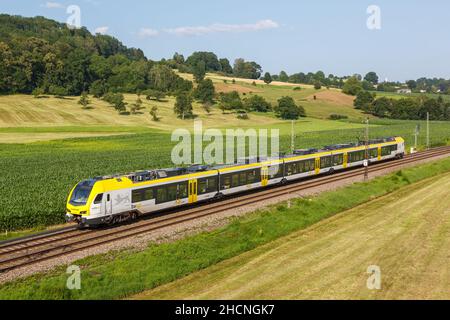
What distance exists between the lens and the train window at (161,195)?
30.5 meters

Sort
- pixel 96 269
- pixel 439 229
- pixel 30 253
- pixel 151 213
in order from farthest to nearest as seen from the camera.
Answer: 1. pixel 151 213
2. pixel 439 229
3. pixel 30 253
4. pixel 96 269

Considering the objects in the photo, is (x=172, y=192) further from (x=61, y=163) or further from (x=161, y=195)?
(x=61, y=163)

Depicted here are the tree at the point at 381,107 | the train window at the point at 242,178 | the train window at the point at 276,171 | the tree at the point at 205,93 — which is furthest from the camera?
the tree at the point at 381,107

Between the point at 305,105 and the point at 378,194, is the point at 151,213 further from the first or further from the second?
the point at 305,105

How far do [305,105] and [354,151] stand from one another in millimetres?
99652

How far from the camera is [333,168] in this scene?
5006 cm

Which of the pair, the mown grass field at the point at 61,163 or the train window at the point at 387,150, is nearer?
the mown grass field at the point at 61,163

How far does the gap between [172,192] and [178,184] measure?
723 mm

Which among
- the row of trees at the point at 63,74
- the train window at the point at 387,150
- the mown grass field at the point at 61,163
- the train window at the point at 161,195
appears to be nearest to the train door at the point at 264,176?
the train window at the point at 161,195

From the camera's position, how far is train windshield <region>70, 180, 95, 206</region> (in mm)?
26750

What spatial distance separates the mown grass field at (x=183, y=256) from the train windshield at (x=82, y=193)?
497 centimetres

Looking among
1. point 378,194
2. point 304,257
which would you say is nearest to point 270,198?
point 378,194

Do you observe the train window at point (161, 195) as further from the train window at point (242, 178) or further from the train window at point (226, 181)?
the train window at point (242, 178)
